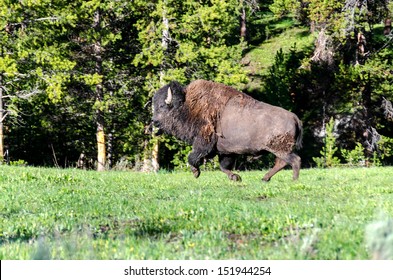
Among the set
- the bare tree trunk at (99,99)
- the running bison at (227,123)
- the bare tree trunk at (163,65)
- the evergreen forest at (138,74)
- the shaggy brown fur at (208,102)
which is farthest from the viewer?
the bare tree trunk at (99,99)

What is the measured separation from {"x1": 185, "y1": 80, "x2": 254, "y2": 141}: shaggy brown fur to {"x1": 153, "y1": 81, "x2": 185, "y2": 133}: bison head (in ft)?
0.72

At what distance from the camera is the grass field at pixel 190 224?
188 inches

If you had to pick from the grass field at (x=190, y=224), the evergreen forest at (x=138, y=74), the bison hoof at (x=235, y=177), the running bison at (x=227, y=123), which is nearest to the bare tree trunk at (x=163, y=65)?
the evergreen forest at (x=138, y=74)

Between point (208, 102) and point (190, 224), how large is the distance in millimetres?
7213

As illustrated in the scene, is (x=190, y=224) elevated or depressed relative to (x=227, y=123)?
elevated

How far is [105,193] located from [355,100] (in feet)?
78.9

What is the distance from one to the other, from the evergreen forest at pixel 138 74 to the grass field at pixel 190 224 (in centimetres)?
1367

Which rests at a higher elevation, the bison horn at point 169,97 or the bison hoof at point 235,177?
the bison horn at point 169,97

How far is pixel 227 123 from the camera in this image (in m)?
13.6

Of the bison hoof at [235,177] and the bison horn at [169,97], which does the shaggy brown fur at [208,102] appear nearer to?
the bison horn at [169,97]

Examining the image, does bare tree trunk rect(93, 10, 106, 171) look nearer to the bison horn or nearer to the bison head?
the bison head

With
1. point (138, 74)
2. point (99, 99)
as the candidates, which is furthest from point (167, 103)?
point (138, 74)

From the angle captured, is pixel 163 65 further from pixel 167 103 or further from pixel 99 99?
pixel 167 103

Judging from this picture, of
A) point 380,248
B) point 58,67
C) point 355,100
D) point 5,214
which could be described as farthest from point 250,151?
point 355,100
